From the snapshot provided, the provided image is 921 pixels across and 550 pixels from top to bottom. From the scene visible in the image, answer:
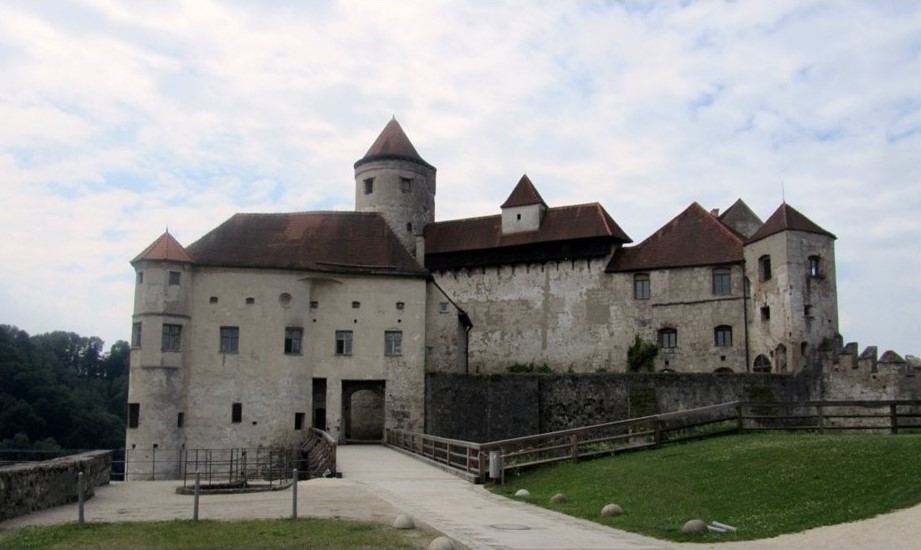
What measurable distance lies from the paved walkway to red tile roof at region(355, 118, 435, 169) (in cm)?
3208

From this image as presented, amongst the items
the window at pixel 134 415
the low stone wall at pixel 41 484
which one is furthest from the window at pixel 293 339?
the low stone wall at pixel 41 484

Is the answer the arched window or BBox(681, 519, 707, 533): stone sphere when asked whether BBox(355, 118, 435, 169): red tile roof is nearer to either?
the arched window

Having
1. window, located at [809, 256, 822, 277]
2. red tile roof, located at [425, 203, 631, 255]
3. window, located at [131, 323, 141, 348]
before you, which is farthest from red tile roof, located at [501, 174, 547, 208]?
window, located at [131, 323, 141, 348]

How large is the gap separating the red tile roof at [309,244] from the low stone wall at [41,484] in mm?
21755

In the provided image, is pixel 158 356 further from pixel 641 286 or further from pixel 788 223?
pixel 788 223

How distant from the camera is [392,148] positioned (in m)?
56.7

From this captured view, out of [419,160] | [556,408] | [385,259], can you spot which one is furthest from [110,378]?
[556,408]

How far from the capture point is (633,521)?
1603cm

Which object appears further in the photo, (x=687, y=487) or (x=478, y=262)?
(x=478, y=262)

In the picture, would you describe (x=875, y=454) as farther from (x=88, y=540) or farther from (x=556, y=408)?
(x=556, y=408)

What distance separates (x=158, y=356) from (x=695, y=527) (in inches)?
1264

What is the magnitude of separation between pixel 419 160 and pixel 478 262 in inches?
288

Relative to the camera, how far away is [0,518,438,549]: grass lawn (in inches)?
530

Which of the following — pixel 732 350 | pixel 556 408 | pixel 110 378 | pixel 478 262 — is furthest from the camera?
pixel 110 378
